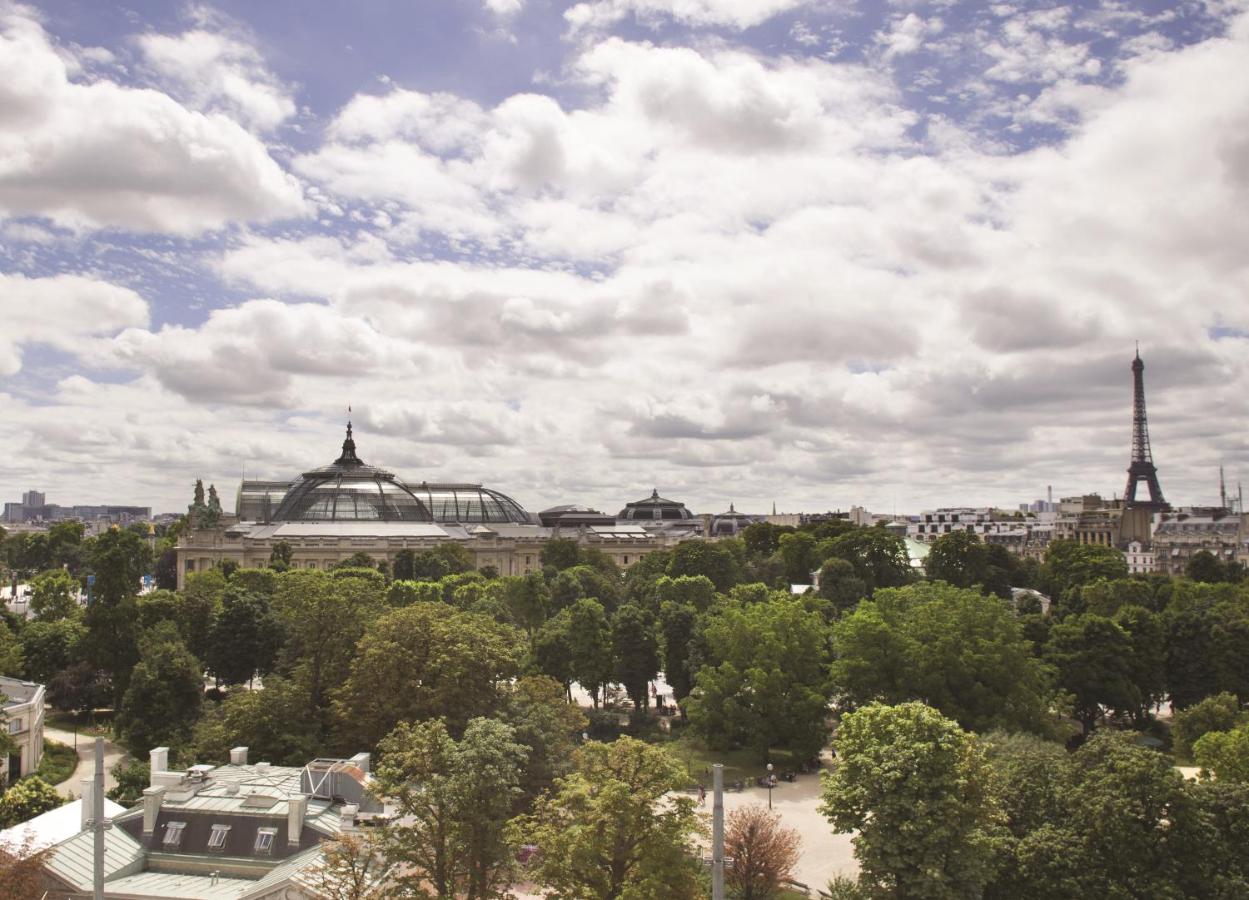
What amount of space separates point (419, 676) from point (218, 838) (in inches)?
438

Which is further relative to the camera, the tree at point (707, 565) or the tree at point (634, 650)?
the tree at point (707, 565)

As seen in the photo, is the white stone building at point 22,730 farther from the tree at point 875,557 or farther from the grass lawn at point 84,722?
the tree at point 875,557

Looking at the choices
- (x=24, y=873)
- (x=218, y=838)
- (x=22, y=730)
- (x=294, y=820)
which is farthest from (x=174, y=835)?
(x=22, y=730)

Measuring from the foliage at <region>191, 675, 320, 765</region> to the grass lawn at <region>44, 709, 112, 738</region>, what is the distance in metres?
14.7

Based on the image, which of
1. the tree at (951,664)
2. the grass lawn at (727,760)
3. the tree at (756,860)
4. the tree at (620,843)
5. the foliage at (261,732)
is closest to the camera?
the tree at (620,843)

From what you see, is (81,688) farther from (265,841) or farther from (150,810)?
(265,841)


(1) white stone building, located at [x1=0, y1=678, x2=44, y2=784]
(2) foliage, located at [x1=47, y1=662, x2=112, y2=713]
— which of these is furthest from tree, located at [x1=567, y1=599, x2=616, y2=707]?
(2) foliage, located at [x1=47, y1=662, x2=112, y2=713]

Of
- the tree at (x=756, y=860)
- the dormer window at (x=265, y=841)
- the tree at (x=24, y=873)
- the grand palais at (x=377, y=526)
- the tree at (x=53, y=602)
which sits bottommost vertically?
the tree at (x=756, y=860)

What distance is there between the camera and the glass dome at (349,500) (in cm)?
13662

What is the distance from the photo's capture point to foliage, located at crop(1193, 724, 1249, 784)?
3027 cm

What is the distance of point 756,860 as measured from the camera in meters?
28.0

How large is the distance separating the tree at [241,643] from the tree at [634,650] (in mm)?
18594

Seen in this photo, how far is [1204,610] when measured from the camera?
5975cm

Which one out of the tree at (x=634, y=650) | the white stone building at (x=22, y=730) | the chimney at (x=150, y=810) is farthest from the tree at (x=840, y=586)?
the chimney at (x=150, y=810)
